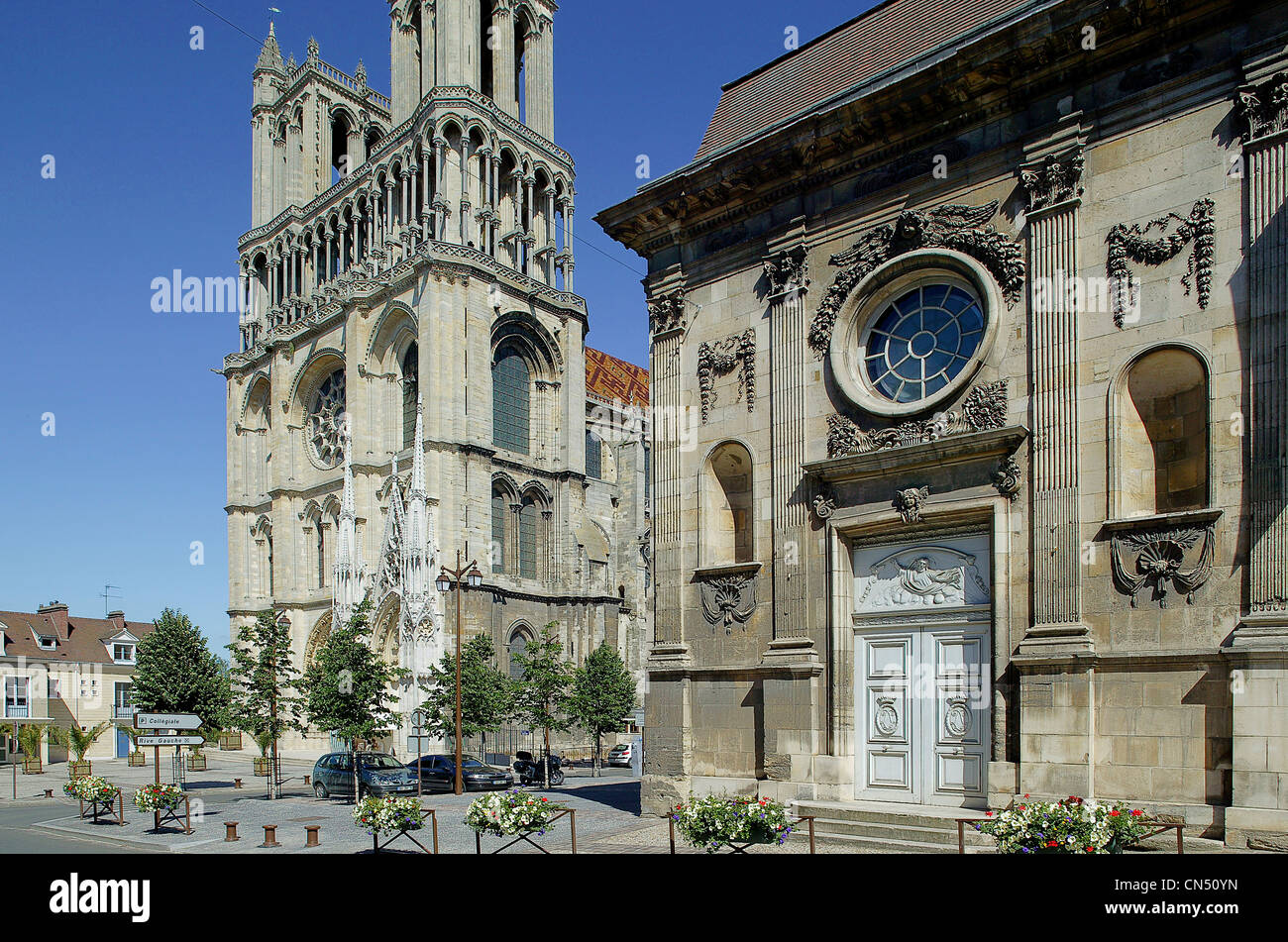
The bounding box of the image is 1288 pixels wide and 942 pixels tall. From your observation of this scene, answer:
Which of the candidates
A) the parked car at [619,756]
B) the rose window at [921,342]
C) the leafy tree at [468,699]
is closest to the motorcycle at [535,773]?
the leafy tree at [468,699]

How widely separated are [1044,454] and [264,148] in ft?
205

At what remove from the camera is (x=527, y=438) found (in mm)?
53812

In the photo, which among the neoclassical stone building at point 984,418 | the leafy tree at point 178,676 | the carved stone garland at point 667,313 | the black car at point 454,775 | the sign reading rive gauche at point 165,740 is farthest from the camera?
the leafy tree at point 178,676

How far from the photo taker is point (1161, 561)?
1271cm

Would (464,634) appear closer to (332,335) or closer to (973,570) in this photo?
(332,335)

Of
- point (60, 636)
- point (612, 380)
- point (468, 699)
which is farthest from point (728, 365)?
point (60, 636)

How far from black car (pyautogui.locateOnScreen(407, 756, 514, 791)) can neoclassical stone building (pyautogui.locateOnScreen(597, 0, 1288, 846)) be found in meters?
11.1

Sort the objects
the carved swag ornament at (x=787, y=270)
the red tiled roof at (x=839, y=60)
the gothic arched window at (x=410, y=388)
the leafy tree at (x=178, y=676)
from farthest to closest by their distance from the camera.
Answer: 1. the gothic arched window at (x=410, y=388)
2. the leafy tree at (x=178, y=676)
3. the carved swag ornament at (x=787, y=270)
4. the red tiled roof at (x=839, y=60)

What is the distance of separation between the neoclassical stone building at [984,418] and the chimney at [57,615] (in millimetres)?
59541

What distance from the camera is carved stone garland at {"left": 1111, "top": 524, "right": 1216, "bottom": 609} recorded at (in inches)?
488

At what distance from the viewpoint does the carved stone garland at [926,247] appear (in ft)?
48.4

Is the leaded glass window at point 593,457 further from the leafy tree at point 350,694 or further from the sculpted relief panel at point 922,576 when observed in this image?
the sculpted relief panel at point 922,576
